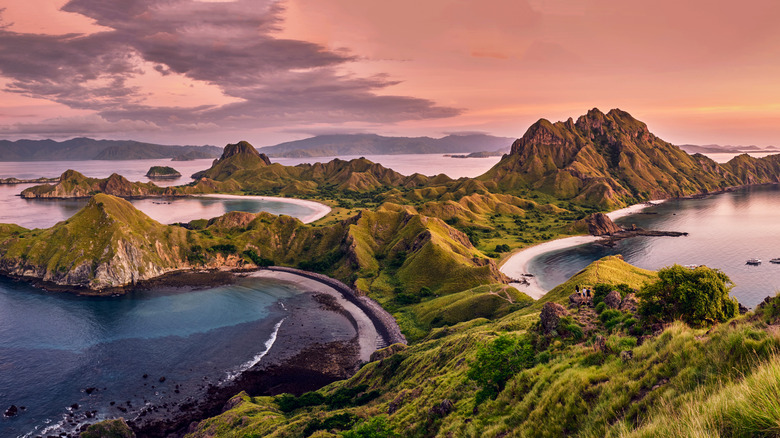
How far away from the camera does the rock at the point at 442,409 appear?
124 feet

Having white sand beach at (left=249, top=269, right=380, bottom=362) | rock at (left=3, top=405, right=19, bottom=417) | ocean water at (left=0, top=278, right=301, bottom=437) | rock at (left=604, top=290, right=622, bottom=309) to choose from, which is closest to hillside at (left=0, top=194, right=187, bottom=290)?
ocean water at (left=0, top=278, right=301, bottom=437)

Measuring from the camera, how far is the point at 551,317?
125ft

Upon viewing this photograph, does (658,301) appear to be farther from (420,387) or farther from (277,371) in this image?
(277,371)

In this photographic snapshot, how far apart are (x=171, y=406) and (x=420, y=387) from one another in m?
64.3

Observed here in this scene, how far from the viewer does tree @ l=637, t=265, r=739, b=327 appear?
1292 inches

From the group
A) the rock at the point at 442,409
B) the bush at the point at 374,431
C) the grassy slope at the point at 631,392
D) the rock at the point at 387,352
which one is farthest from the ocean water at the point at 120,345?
the grassy slope at the point at 631,392

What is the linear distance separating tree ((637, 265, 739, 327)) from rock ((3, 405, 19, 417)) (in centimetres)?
11933

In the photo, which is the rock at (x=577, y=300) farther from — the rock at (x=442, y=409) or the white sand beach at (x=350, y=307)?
the white sand beach at (x=350, y=307)

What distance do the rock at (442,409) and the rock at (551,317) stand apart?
12.9 m

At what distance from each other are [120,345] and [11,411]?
29608 mm

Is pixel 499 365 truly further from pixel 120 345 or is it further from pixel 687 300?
pixel 120 345

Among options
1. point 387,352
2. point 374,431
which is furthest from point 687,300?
point 387,352

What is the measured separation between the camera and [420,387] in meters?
51.5

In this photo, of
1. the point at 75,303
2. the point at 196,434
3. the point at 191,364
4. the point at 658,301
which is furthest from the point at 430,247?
the point at 75,303
